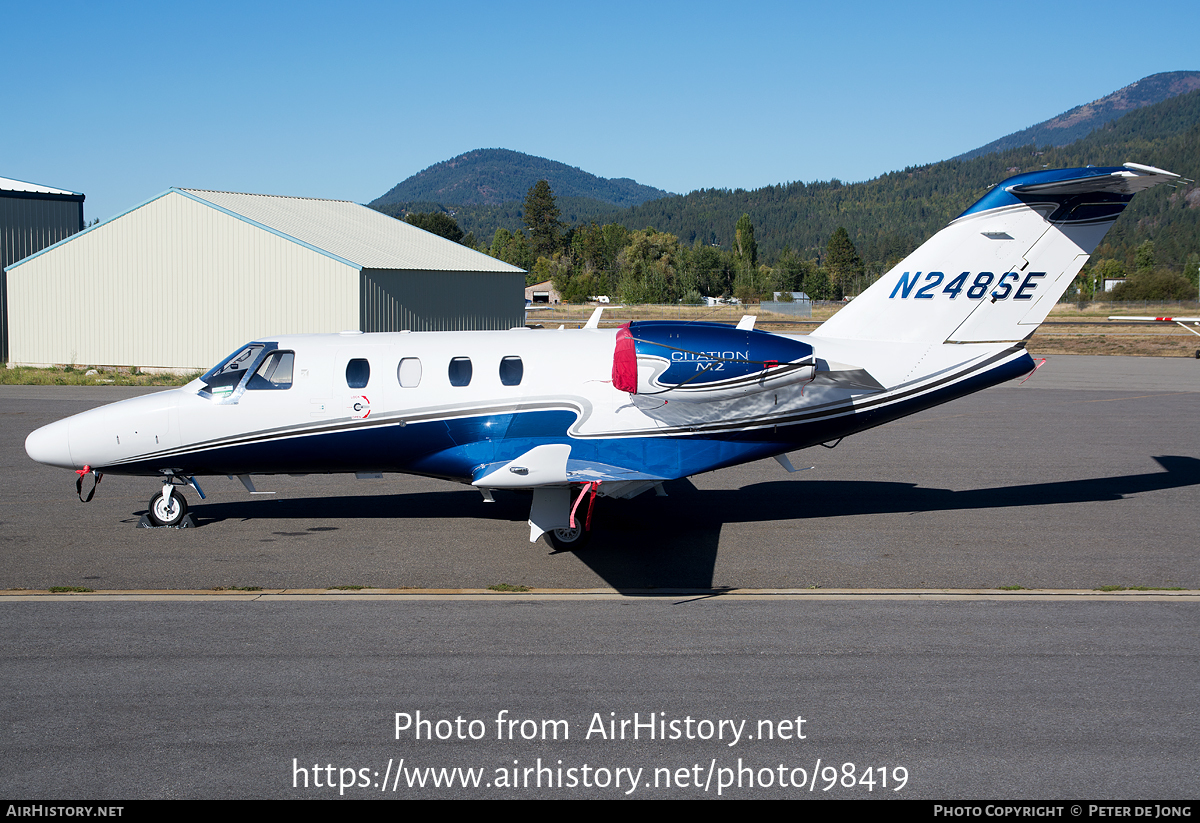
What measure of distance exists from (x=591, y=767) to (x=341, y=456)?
7.87 meters

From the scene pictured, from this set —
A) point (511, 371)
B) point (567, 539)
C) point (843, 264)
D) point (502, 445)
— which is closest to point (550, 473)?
point (567, 539)

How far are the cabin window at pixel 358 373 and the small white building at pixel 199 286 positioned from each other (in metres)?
24.4

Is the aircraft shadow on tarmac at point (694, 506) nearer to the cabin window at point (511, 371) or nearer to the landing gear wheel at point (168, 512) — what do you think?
the landing gear wheel at point (168, 512)

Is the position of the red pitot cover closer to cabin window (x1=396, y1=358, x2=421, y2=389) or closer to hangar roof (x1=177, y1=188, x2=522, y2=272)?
cabin window (x1=396, y1=358, x2=421, y2=389)

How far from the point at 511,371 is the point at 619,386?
155cm

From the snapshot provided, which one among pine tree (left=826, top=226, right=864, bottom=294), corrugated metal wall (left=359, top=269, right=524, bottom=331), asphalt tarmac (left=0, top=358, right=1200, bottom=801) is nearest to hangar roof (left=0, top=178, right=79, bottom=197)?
corrugated metal wall (left=359, top=269, right=524, bottom=331)

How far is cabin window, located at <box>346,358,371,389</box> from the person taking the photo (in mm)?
13016

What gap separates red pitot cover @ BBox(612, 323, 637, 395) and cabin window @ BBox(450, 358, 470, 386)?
2.07 metres

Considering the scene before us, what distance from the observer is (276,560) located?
12.0 meters

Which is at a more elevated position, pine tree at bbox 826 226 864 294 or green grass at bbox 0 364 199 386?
pine tree at bbox 826 226 864 294

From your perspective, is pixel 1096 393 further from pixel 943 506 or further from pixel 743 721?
pixel 743 721

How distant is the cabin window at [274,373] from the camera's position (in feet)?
43.1

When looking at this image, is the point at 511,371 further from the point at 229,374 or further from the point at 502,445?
the point at 229,374

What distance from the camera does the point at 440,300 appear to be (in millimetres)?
41594
